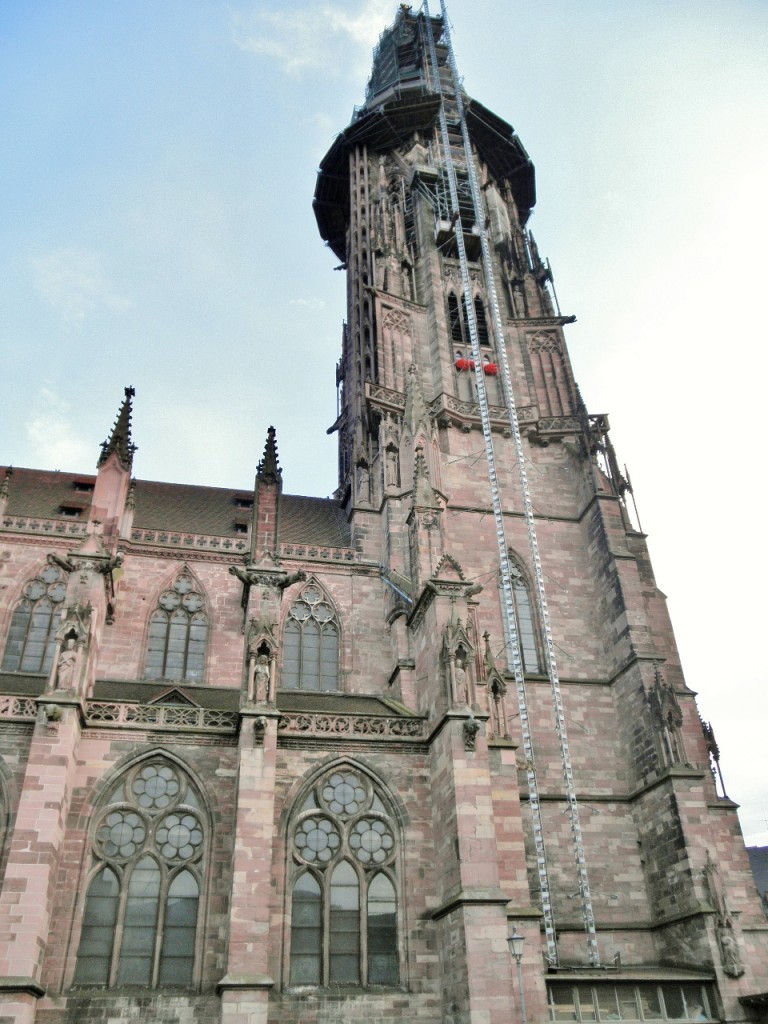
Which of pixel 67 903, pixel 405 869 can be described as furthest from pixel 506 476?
pixel 67 903

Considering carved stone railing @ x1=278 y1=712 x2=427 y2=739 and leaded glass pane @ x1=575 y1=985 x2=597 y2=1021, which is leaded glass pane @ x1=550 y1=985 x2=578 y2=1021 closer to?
leaded glass pane @ x1=575 y1=985 x2=597 y2=1021

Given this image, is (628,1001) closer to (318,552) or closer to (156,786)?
(156,786)

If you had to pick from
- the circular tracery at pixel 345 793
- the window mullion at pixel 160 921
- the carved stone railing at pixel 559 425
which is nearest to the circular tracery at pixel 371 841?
the circular tracery at pixel 345 793

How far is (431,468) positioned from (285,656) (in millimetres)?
6868

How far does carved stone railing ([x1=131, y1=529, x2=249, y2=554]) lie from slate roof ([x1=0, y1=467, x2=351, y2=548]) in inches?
27.4

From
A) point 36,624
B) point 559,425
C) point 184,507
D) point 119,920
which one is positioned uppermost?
point 559,425

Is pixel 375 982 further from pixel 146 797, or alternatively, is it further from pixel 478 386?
pixel 478 386

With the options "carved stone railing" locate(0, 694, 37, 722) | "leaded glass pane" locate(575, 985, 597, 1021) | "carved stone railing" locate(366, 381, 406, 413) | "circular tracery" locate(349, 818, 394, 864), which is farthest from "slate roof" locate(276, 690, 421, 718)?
"carved stone railing" locate(366, 381, 406, 413)

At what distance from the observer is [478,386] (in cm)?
2761

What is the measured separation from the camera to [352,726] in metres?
17.0

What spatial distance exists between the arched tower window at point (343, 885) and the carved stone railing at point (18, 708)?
5331 millimetres

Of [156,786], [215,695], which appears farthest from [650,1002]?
[215,695]

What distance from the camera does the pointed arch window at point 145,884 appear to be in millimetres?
14174

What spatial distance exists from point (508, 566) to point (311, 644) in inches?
234
